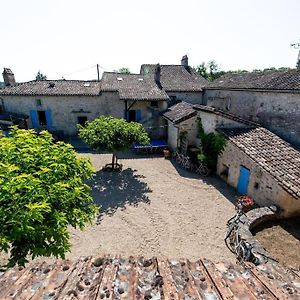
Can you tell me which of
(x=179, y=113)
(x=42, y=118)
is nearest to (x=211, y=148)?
(x=179, y=113)

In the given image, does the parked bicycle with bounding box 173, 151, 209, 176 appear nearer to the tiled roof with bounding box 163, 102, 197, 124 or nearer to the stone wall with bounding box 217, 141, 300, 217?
the stone wall with bounding box 217, 141, 300, 217

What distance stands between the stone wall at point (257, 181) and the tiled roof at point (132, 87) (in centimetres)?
980

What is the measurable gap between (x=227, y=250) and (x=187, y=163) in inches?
315

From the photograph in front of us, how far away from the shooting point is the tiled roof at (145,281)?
2389 mm

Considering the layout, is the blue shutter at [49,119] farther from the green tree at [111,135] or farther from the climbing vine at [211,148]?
the climbing vine at [211,148]

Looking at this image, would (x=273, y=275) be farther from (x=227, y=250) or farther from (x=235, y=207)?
(x=235, y=207)

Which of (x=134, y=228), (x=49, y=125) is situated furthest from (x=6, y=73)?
(x=134, y=228)

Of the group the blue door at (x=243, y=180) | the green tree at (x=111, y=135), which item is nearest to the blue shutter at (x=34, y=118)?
the green tree at (x=111, y=135)

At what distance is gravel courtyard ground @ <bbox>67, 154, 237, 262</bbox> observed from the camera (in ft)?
28.0

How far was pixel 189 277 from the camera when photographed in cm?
271

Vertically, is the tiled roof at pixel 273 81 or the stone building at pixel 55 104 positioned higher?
the tiled roof at pixel 273 81

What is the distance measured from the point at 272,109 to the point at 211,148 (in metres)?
4.75

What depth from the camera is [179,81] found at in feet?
84.1

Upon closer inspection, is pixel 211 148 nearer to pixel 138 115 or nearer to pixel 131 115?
pixel 138 115
